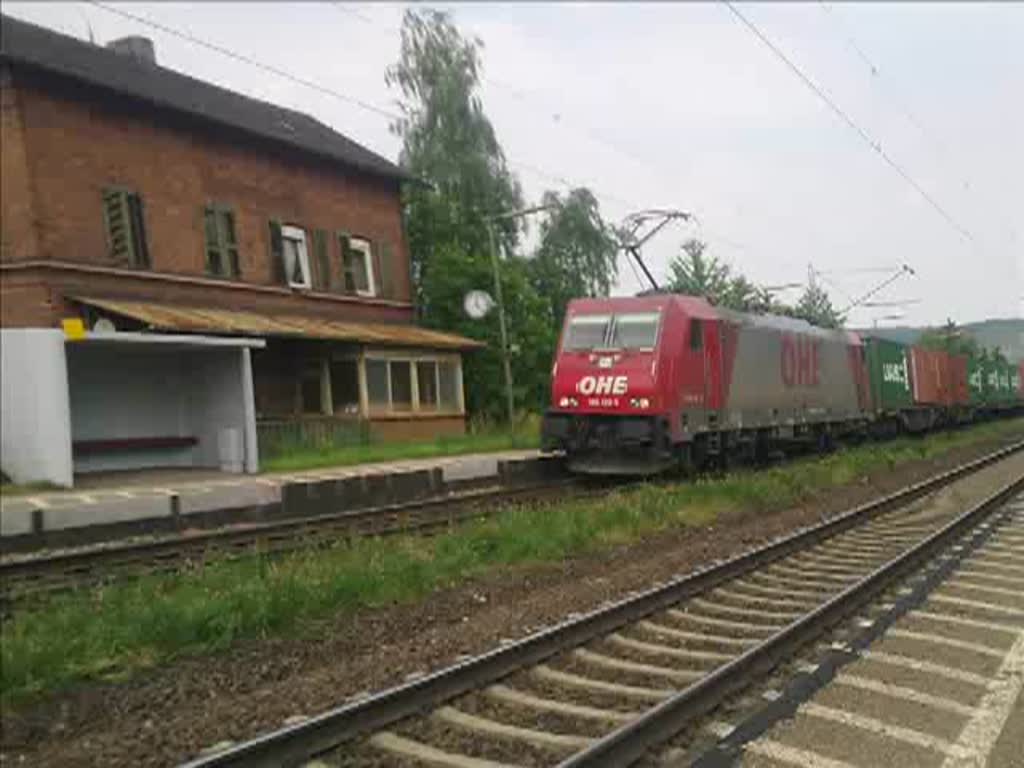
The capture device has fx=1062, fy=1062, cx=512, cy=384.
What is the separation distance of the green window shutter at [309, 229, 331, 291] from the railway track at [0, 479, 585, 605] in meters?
13.4

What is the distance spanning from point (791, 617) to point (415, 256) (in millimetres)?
31449

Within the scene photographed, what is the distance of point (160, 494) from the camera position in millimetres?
14797

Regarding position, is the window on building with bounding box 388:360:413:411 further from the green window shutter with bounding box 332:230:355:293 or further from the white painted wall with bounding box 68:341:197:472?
the white painted wall with bounding box 68:341:197:472

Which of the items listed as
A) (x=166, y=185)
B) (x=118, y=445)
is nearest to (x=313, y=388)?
(x=166, y=185)

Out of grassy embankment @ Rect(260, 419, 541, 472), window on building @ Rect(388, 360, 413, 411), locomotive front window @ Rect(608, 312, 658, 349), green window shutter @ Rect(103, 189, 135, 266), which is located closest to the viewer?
locomotive front window @ Rect(608, 312, 658, 349)

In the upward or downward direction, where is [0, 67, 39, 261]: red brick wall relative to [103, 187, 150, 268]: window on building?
downward

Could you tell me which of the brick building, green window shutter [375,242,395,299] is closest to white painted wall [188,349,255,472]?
the brick building

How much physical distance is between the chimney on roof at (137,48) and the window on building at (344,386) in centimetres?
892

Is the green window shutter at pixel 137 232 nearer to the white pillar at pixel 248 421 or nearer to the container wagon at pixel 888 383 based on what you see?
the white pillar at pixel 248 421

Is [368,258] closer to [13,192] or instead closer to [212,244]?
[212,244]

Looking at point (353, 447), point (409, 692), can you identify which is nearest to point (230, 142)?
point (353, 447)

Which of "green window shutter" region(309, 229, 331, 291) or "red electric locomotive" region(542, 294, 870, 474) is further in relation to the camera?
"green window shutter" region(309, 229, 331, 291)

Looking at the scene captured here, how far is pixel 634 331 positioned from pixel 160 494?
26.3 feet

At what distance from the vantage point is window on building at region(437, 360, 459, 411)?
31281mm
